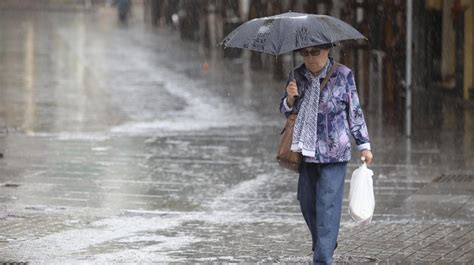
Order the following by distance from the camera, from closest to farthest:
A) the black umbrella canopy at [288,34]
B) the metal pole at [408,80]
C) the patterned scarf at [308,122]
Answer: the black umbrella canopy at [288,34]
the patterned scarf at [308,122]
the metal pole at [408,80]

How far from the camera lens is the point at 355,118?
7820 mm

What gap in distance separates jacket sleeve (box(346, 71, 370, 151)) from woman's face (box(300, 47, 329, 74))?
0.19 meters

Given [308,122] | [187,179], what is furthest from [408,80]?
[308,122]

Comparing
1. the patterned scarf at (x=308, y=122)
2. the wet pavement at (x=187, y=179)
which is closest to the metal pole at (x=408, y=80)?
the wet pavement at (x=187, y=179)

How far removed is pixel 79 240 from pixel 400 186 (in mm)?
3839

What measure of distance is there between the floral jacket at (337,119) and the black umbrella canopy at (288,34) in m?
0.26

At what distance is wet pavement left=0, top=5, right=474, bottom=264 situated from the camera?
932cm

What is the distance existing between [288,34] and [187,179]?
522 centimetres

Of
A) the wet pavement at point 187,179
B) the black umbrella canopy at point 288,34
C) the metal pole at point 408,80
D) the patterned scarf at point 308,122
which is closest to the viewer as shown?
the black umbrella canopy at point 288,34

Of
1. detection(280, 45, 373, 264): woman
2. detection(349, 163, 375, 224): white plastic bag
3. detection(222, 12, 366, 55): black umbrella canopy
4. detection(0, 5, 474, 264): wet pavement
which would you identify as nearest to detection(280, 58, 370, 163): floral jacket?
detection(280, 45, 373, 264): woman

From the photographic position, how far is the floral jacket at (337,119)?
777 centimetres

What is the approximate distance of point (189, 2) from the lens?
39094mm

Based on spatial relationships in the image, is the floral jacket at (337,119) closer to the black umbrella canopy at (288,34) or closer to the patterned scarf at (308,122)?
the patterned scarf at (308,122)

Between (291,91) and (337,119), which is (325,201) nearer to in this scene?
(337,119)
